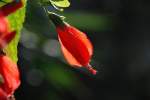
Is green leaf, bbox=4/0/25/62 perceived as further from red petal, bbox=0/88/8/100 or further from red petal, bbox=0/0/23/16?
red petal, bbox=0/88/8/100

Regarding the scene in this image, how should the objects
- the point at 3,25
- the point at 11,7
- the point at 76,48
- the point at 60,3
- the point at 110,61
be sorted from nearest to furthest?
1. the point at 3,25
2. the point at 11,7
3. the point at 76,48
4. the point at 60,3
5. the point at 110,61

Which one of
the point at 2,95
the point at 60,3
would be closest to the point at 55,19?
the point at 60,3

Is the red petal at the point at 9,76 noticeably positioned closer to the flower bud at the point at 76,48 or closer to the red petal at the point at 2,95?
the red petal at the point at 2,95

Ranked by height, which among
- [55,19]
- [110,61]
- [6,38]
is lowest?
[110,61]

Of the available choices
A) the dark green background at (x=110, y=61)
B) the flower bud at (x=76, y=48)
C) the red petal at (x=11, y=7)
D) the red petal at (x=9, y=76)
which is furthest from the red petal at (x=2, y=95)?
the dark green background at (x=110, y=61)

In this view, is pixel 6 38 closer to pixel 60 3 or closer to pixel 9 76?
pixel 9 76

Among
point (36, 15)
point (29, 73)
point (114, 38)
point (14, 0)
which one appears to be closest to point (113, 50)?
point (114, 38)
